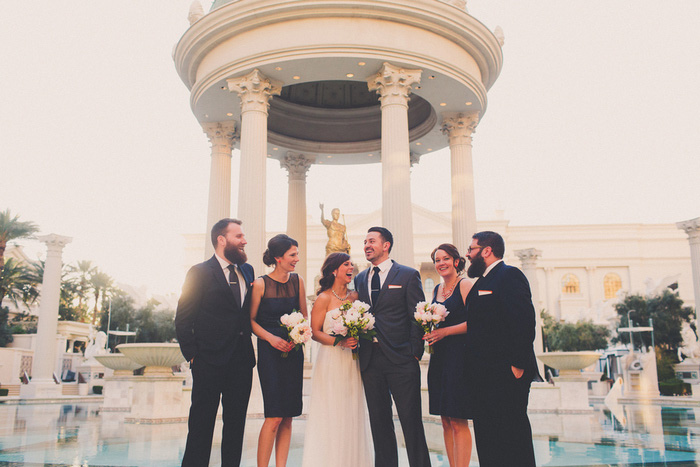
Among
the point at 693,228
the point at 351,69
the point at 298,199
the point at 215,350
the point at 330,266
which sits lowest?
the point at 215,350

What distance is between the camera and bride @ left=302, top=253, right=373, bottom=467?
19.8ft

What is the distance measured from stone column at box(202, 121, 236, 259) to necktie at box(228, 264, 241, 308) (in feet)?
45.9

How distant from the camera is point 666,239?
75938 millimetres

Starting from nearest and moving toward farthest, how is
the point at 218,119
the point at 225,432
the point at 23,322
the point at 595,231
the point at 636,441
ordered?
the point at 225,432 < the point at 636,441 < the point at 218,119 < the point at 23,322 < the point at 595,231

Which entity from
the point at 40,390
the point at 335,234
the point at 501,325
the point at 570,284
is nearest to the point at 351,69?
the point at 335,234

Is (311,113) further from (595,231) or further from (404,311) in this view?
(595,231)

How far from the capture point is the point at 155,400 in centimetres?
1410

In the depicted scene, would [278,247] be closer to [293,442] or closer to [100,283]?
[293,442]

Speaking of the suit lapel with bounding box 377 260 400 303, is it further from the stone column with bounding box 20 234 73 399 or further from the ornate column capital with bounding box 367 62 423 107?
the stone column with bounding box 20 234 73 399

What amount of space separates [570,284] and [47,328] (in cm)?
6311

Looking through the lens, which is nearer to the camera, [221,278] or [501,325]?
[501,325]

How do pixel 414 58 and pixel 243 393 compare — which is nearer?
pixel 243 393

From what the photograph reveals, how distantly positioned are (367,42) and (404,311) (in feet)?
39.4

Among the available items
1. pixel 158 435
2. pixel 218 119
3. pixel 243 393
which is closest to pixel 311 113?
pixel 218 119
